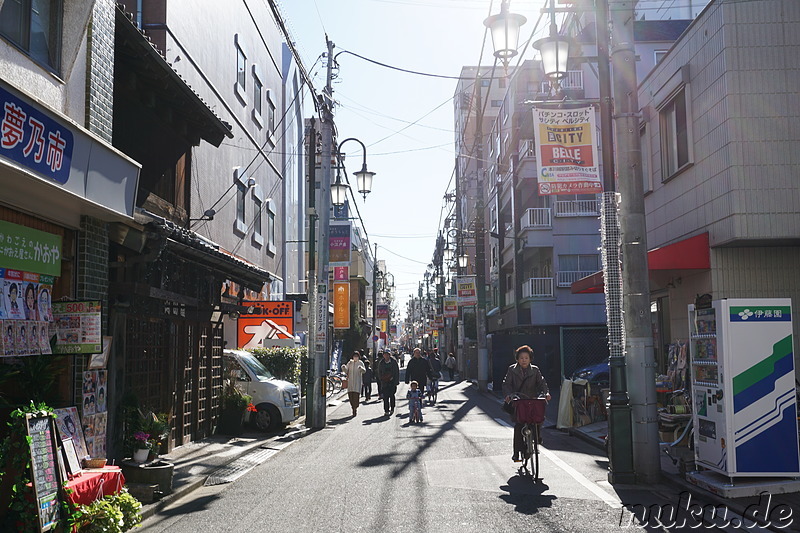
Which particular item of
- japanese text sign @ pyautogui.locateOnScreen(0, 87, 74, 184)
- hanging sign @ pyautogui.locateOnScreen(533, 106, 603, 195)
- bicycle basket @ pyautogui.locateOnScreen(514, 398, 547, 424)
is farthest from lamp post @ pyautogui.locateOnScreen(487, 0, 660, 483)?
japanese text sign @ pyautogui.locateOnScreen(0, 87, 74, 184)

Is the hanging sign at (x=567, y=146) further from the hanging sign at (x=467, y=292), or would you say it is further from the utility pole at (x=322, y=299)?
the hanging sign at (x=467, y=292)

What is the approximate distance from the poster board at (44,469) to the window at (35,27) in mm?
3892

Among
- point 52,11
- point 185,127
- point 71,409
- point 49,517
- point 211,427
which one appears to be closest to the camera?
point 49,517

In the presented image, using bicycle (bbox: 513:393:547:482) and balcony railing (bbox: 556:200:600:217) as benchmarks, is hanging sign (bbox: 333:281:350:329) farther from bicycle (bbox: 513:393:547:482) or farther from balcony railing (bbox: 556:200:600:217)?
bicycle (bbox: 513:393:547:482)

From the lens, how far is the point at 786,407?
8.91 meters

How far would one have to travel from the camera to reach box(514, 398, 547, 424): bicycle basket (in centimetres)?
1069

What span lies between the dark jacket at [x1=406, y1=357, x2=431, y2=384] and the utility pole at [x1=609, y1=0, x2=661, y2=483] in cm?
1038

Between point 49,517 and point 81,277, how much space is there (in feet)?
10.6

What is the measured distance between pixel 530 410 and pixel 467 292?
2325 cm

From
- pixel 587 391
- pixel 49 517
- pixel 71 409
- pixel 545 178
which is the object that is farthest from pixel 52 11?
pixel 587 391

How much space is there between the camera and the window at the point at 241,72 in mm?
20953

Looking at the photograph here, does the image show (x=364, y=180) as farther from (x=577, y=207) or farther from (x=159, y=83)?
(x=577, y=207)

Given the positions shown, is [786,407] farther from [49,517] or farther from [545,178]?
[49,517]

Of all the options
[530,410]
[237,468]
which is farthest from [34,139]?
[530,410]
